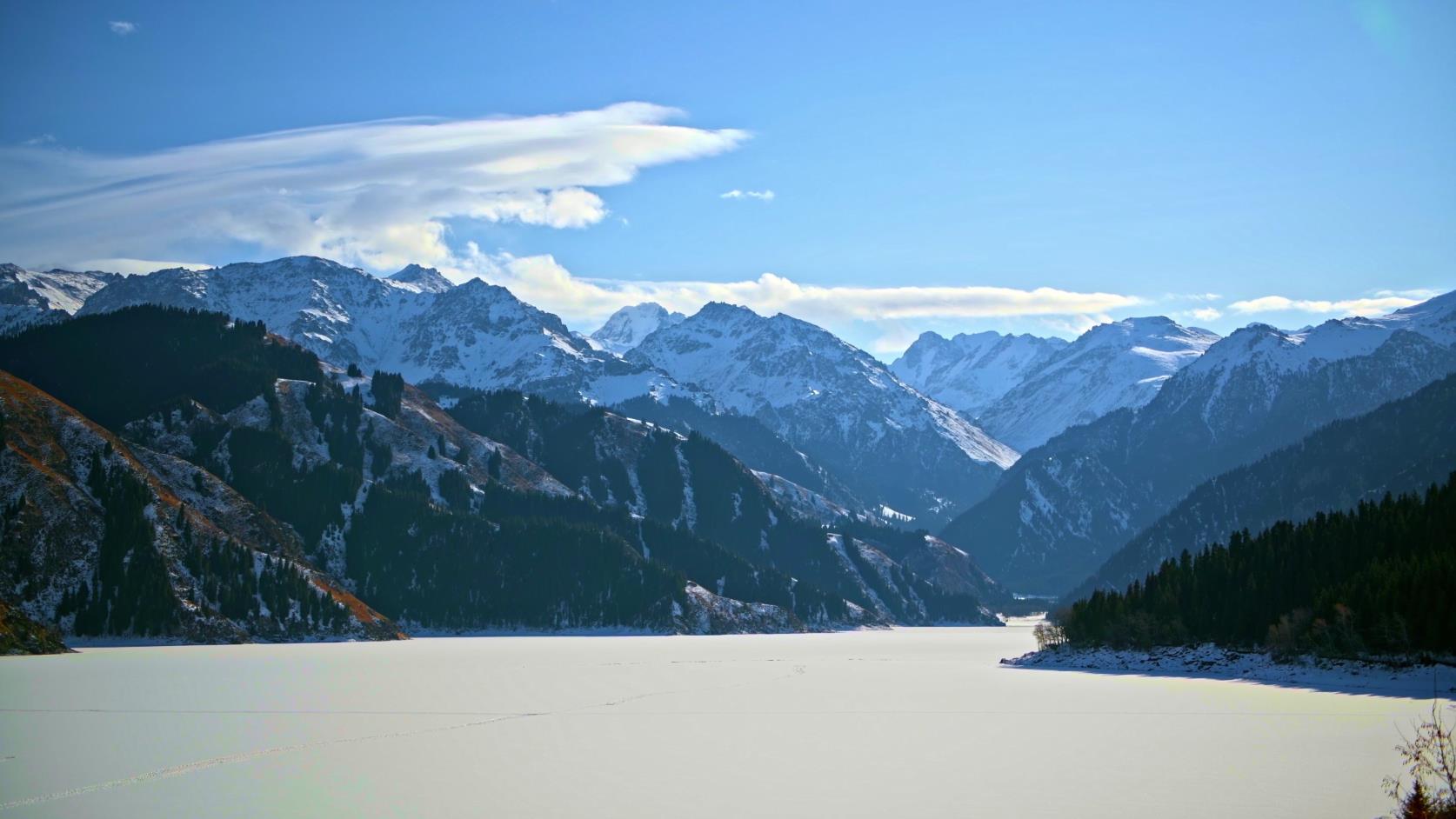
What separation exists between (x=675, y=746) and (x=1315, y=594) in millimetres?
90400

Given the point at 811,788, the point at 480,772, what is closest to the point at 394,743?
the point at 480,772

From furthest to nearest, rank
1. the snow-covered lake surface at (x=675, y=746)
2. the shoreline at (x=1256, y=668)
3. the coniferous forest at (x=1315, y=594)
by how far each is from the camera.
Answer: the coniferous forest at (x=1315, y=594) < the shoreline at (x=1256, y=668) < the snow-covered lake surface at (x=675, y=746)

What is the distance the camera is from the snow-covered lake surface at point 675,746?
51312 mm

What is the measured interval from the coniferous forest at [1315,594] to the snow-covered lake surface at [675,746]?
14.2 m

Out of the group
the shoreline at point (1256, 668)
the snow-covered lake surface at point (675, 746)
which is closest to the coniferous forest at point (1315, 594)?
the shoreline at point (1256, 668)

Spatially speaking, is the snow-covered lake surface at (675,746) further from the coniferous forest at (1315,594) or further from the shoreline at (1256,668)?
the coniferous forest at (1315,594)

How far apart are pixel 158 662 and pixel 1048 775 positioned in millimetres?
114744

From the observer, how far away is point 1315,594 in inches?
5310

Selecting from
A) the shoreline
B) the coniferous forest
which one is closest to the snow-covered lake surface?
the shoreline

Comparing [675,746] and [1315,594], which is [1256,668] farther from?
[675,746]

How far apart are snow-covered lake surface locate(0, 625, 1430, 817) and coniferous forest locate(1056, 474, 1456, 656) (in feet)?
46.6

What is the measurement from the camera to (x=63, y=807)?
1978 inches

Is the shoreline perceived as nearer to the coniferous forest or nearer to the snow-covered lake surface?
the coniferous forest

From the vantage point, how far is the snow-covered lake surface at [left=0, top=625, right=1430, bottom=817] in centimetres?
5131
